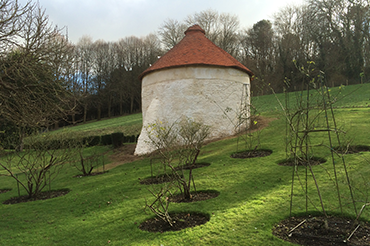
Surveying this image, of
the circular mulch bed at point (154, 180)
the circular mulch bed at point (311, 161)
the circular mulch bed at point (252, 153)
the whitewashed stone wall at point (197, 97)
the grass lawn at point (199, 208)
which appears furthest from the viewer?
the whitewashed stone wall at point (197, 97)

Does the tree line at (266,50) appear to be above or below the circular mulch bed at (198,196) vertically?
above

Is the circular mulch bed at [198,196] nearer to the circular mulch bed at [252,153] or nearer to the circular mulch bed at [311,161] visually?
the circular mulch bed at [311,161]

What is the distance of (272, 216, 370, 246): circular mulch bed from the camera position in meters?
3.68

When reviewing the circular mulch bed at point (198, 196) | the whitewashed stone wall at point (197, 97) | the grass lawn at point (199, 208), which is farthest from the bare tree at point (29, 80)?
the whitewashed stone wall at point (197, 97)

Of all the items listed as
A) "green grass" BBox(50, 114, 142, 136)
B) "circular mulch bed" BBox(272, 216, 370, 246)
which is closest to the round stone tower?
"circular mulch bed" BBox(272, 216, 370, 246)

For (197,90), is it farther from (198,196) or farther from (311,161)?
(198,196)

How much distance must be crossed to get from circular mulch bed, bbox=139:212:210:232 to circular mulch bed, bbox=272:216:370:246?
4.49 feet

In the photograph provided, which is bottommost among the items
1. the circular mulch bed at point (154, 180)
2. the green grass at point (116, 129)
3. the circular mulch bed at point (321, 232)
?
the circular mulch bed at point (154, 180)

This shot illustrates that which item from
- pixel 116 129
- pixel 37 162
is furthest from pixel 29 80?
pixel 116 129

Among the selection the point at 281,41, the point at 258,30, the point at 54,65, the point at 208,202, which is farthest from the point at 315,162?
the point at 258,30

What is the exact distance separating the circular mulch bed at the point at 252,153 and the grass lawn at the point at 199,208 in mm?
502

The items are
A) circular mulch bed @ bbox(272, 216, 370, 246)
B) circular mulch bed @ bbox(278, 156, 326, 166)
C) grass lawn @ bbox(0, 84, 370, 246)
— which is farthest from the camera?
circular mulch bed @ bbox(278, 156, 326, 166)

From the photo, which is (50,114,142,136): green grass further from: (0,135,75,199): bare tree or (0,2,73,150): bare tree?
(0,2,73,150): bare tree

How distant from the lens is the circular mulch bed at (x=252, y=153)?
383 inches
